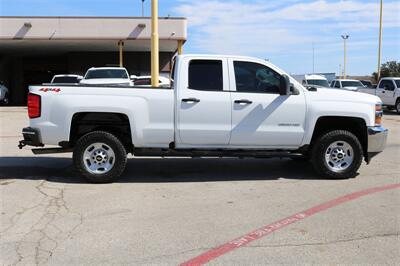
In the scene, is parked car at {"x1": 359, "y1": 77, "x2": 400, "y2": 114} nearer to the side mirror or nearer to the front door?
the front door

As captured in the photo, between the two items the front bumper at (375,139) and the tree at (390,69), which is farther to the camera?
the tree at (390,69)

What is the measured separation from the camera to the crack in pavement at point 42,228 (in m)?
4.83

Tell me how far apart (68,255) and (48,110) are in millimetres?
3588

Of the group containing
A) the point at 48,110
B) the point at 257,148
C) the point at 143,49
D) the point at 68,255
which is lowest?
the point at 68,255

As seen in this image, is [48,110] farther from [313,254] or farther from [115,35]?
[115,35]

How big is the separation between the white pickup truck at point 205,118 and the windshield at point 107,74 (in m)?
14.0

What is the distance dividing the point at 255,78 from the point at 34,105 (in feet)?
11.5

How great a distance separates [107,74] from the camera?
22141 mm

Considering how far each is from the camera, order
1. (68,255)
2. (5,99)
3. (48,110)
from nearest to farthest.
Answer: (68,255), (48,110), (5,99)

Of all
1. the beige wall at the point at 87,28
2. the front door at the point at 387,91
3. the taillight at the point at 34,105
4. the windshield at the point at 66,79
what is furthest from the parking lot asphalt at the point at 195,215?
the beige wall at the point at 87,28

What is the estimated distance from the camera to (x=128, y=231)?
5.50 meters

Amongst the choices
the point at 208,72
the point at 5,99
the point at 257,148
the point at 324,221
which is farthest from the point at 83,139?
the point at 5,99

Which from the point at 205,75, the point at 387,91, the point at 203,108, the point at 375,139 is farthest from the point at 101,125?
the point at 387,91

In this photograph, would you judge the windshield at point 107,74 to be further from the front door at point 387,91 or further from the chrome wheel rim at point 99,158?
the chrome wheel rim at point 99,158
